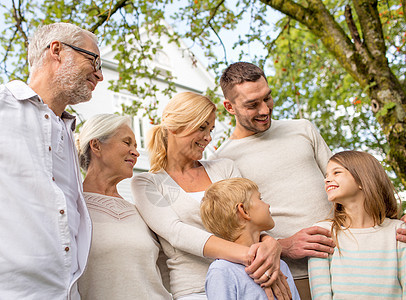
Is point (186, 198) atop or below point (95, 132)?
below

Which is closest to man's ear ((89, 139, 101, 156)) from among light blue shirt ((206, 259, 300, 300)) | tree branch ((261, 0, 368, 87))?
light blue shirt ((206, 259, 300, 300))

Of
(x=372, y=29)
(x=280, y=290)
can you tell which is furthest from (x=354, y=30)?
(x=280, y=290)

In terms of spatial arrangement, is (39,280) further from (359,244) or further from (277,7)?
(277,7)

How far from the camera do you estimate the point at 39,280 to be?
76.2 inches

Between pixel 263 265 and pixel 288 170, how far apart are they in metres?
0.91

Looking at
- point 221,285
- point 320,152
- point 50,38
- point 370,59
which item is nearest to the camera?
point 221,285

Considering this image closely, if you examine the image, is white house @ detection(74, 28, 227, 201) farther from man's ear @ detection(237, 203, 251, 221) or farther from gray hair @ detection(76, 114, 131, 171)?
man's ear @ detection(237, 203, 251, 221)

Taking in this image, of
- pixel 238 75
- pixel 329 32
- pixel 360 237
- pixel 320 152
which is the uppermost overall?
pixel 329 32

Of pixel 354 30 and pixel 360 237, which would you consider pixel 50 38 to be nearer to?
pixel 360 237

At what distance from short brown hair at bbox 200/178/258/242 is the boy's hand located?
0.22 metres

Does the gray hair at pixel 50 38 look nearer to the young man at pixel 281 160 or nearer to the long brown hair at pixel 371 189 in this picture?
the young man at pixel 281 160

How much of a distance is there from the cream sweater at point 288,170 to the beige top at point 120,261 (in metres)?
0.80

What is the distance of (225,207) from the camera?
2.44 metres

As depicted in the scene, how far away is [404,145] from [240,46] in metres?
3.31
